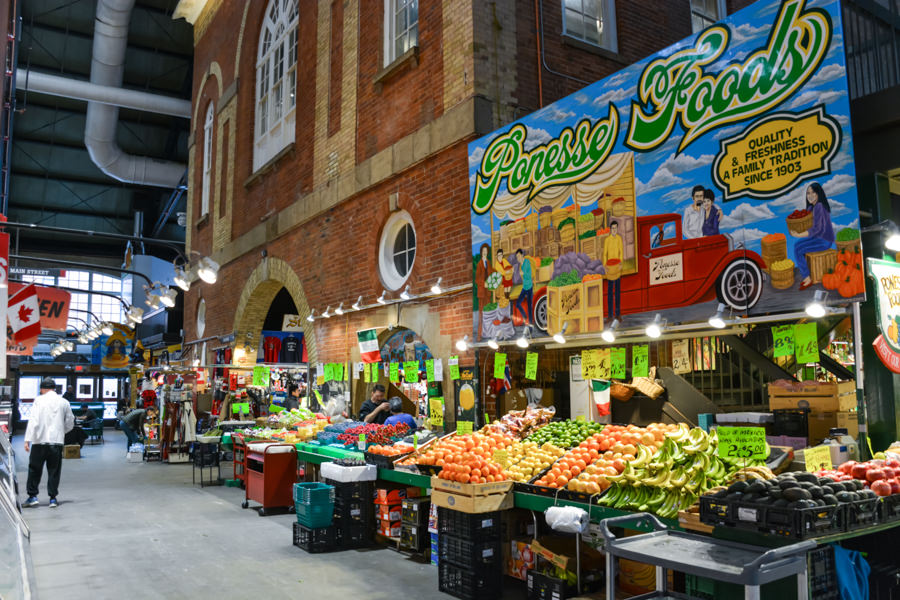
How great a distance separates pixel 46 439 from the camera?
35.2ft

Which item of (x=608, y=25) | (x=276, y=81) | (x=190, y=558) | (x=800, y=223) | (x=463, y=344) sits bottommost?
(x=190, y=558)

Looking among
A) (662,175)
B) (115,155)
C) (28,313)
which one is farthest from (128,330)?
(662,175)

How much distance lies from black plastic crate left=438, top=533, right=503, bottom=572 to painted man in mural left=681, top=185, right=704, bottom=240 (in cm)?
324

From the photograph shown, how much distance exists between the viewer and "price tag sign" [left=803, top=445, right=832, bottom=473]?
15.6 feet

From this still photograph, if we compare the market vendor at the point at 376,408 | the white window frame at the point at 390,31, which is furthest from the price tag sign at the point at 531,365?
the white window frame at the point at 390,31

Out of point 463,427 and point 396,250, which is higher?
point 396,250

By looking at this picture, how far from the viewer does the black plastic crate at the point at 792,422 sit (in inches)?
232

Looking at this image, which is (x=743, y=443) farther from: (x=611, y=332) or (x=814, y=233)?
(x=611, y=332)

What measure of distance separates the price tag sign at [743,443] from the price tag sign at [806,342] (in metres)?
0.88

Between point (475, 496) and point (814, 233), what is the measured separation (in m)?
3.44

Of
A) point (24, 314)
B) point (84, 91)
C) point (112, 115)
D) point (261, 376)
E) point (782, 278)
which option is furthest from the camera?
point (112, 115)

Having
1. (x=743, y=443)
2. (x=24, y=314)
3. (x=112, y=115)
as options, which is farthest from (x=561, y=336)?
(x=112, y=115)

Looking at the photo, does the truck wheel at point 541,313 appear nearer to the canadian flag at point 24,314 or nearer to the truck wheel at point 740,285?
the truck wheel at point 740,285

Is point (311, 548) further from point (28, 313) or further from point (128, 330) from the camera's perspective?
point (128, 330)
